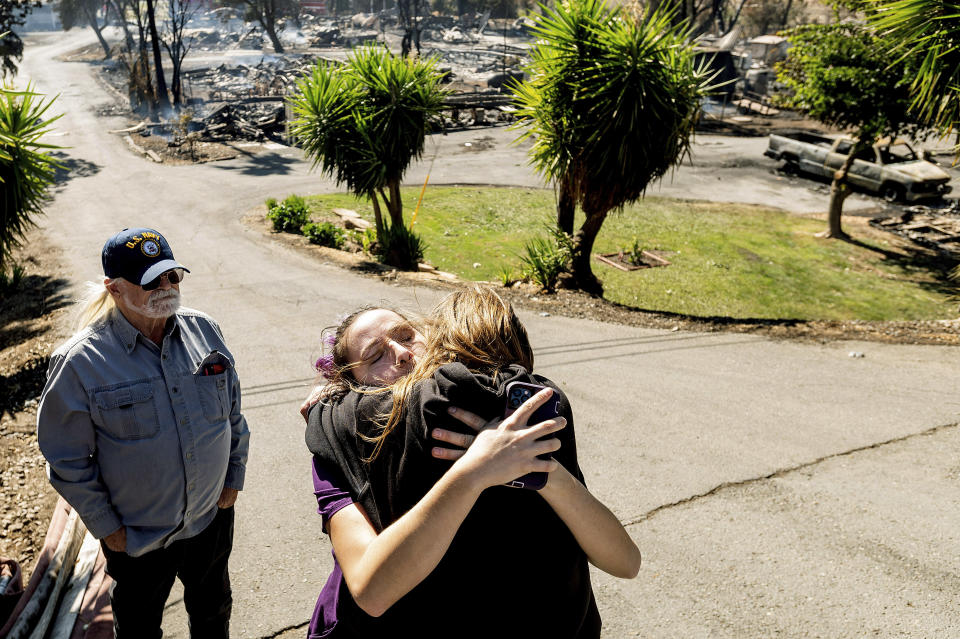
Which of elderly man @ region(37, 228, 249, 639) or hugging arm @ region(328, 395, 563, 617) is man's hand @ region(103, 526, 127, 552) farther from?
hugging arm @ region(328, 395, 563, 617)

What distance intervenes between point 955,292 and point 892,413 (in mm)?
8964

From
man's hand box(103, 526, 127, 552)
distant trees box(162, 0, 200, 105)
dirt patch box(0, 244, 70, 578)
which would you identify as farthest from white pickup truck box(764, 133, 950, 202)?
distant trees box(162, 0, 200, 105)

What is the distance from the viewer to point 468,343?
178 cm

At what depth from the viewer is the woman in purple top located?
154 centimetres

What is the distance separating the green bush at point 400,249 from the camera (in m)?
13.4

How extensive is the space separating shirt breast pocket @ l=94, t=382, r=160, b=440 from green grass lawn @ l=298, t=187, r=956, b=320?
9903 mm

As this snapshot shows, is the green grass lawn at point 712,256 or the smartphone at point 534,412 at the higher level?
the smartphone at point 534,412

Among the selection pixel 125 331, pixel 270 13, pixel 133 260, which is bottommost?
pixel 125 331

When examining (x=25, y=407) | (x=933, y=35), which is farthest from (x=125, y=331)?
(x=933, y=35)

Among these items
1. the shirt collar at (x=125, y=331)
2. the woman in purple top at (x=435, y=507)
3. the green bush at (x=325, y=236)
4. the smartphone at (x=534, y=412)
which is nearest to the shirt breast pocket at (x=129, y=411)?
the shirt collar at (x=125, y=331)

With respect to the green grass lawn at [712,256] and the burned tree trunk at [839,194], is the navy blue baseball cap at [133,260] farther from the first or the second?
the burned tree trunk at [839,194]

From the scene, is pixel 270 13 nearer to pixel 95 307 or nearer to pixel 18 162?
pixel 18 162

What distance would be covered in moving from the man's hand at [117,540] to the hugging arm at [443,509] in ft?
5.40

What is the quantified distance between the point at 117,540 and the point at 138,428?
476 millimetres
